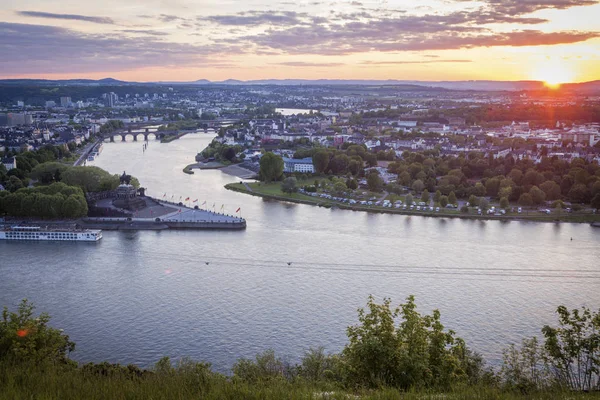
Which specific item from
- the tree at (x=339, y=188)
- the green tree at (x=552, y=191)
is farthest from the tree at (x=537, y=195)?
the tree at (x=339, y=188)

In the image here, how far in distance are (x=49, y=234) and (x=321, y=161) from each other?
25.3 ft

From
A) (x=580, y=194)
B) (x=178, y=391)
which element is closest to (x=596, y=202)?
(x=580, y=194)

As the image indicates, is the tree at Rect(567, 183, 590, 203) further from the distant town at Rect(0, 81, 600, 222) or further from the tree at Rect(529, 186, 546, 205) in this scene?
the tree at Rect(529, 186, 546, 205)

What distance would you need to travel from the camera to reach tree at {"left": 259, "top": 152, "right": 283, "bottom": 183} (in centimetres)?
1374

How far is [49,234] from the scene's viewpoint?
28.7ft

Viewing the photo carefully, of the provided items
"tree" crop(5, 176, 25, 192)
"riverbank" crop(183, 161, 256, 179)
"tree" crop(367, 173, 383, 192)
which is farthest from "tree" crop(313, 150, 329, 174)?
"tree" crop(5, 176, 25, 192)

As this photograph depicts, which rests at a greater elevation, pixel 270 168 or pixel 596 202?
pixel 270 168

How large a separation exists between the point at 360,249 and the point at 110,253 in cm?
329

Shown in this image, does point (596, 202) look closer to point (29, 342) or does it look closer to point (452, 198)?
point (452, 198)

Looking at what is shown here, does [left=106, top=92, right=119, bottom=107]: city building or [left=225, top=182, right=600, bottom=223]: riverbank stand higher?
[left=106, top=92, right=119, bottom=107]: city building

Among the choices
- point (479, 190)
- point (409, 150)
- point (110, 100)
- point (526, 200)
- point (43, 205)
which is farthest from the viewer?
point (110, 100)

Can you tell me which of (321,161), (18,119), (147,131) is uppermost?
(18,119)

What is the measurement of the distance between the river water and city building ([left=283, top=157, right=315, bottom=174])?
16.9ft

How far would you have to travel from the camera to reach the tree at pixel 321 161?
15.1 metres
